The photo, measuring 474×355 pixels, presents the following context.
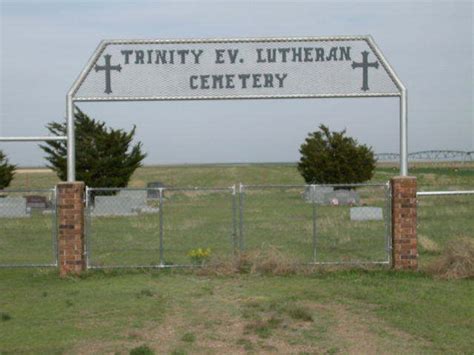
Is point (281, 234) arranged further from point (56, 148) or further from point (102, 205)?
point (56, 148)

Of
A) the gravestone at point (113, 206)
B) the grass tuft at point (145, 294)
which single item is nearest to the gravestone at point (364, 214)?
the gravestone at point (113, 206)

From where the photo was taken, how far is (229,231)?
24203 mm

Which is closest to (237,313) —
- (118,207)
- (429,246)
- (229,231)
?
(429,246)

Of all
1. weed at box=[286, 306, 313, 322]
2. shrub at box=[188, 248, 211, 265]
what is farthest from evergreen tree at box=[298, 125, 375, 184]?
weed at box=[286, 306, 313, 322]

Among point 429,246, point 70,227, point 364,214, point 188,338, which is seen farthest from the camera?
point 364,214

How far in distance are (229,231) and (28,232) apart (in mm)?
6289

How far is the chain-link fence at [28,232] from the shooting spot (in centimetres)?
1787

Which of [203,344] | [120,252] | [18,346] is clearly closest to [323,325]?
[203,344]

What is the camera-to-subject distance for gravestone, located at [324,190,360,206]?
35500 millimetres

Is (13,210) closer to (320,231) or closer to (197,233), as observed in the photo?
(197,233)

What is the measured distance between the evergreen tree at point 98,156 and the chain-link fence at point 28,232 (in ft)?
7.32

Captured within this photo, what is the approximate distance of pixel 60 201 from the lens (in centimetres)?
1423

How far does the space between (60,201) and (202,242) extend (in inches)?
302

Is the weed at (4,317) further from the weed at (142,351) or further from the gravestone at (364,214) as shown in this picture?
the gravestone at (364,214)
